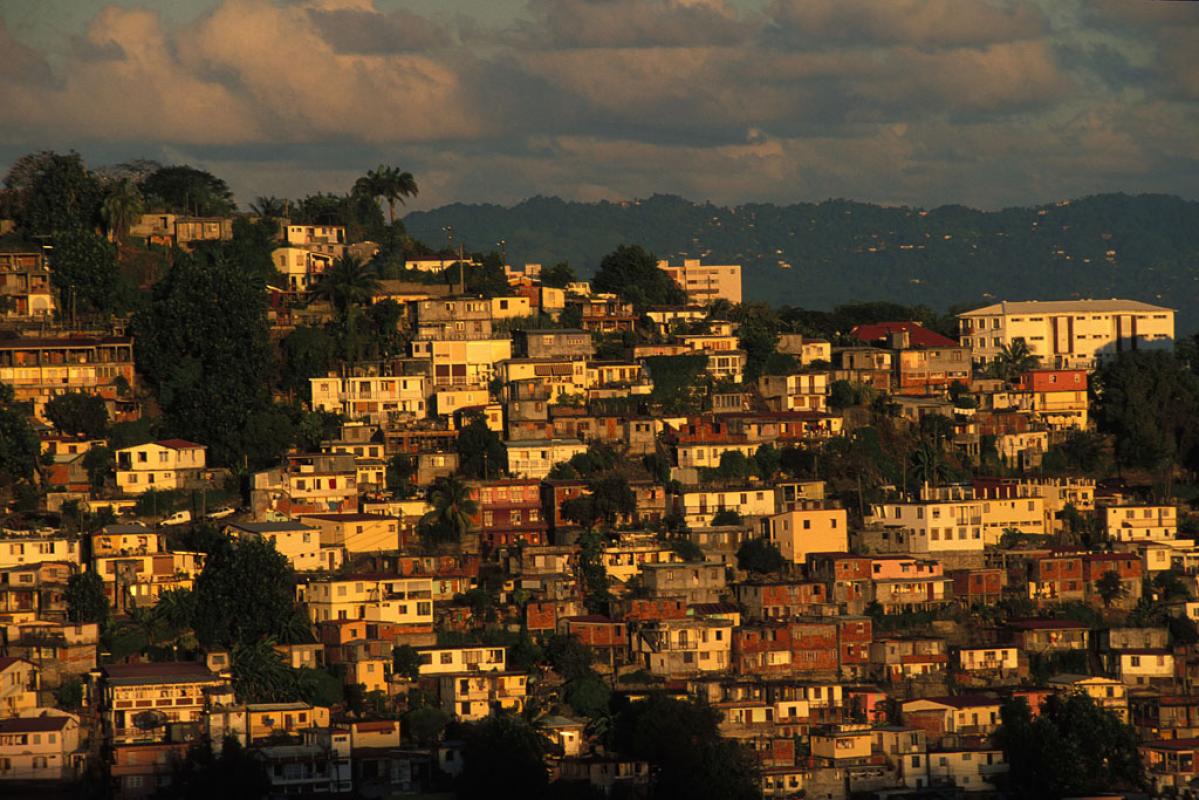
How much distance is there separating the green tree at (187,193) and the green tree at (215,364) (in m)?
12.7

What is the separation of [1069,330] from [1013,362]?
8.02 meters

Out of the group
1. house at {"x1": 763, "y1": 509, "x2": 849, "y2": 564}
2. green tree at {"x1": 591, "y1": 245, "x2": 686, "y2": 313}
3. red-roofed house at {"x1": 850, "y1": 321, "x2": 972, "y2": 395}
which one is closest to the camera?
house at {"x1": 763, "y1": 509, "x2": 849, "y2": 564}

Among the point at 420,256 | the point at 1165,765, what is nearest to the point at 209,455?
the point at 420,256

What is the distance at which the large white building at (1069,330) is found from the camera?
71375 mm

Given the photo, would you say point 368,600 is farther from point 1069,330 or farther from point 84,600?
point 1069,330

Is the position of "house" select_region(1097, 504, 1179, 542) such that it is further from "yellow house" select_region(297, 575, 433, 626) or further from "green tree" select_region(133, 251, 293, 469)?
"green tree" select_region(133, 251, 293, 469)

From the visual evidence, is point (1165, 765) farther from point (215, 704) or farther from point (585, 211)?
point (585, 211)

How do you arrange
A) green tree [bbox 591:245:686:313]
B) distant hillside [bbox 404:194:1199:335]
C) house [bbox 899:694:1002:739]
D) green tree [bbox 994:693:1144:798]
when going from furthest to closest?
distant hillside [bbox 404:194:1199:335]
green tree [bbox 591:245:686:313]
house [bbox 899:694:1002:739]
green tree [bbox 994:693:1144:798]

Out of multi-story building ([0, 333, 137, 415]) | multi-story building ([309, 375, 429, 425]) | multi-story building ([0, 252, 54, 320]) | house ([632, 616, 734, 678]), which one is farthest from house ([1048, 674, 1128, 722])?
multi-story building ([0, 252, 54, 320])

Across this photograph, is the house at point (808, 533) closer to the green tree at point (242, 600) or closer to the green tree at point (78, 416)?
the green tree at point (242, 600)

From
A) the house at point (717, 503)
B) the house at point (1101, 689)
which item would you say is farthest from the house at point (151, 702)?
the house at point (1101, 689)

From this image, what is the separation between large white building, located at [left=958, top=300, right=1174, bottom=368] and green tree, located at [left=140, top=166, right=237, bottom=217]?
2242 cm

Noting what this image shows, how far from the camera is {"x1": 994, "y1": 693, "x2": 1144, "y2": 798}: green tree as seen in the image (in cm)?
4128

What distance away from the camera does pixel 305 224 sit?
6906cm
